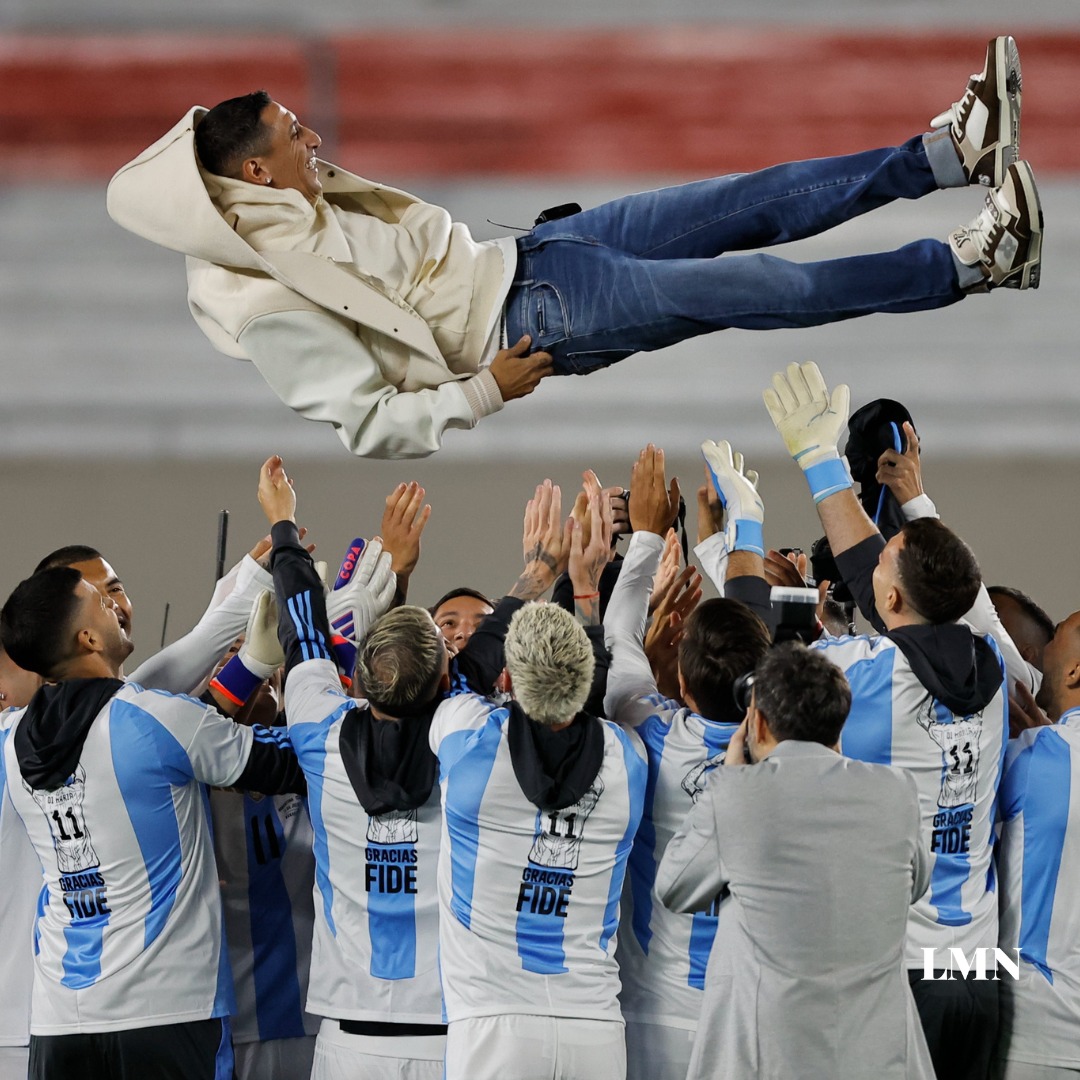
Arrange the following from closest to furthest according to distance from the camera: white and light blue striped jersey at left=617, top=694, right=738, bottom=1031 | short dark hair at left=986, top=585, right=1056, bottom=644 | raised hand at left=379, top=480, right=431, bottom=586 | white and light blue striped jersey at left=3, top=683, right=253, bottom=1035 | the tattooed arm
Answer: white and light blue striped jersey at left=617, top=694, right=738, bottom=1031
white and light blue striped jersey at left=3, top=683, right=253, bottom=1035
the tattooed arm
raised hand at left=379, top=480, right=431, bottom=586
short dark hair at left=986, top=585, right=1056, bottom=644

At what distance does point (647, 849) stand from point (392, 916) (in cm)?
44

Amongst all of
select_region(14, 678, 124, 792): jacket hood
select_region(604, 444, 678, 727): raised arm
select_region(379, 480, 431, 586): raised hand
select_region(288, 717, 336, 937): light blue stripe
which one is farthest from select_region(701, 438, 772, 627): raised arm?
select_region(14, 678, 124, 792): jacket hood

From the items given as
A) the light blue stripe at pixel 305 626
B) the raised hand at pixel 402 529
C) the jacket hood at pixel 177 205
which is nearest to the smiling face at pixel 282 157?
the jacket hood at pixel 177 205

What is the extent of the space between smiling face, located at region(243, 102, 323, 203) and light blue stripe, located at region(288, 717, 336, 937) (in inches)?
37.4

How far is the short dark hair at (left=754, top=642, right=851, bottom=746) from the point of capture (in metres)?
1.93

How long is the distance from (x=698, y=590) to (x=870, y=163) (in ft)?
3.34

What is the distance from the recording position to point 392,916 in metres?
2.43

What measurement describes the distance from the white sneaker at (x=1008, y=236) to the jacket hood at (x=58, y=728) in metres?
1.63

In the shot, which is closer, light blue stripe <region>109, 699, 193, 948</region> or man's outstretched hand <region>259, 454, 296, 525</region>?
light blue stripe <region>109, 699, 193, 948</region>

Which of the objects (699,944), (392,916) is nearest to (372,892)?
(392,916)

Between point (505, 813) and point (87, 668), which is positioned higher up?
point (87, 668)

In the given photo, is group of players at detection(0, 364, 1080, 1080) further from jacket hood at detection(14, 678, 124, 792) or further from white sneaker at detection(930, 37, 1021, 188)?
white sneaker at detection(930, 37, 1021, 188)

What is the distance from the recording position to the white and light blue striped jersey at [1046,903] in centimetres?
239

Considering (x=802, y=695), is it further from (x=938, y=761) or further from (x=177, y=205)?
(x=177, y=205)
